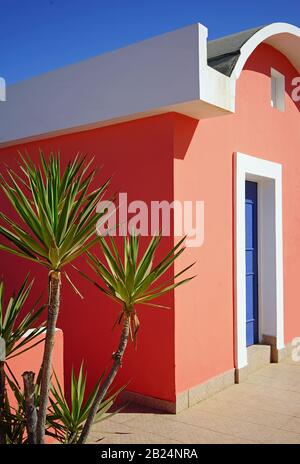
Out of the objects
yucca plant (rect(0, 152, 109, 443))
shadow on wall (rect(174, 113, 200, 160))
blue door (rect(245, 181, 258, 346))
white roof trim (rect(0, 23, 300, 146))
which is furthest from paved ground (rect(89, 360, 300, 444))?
white roof trim (rect(0, 23, 300, 146))

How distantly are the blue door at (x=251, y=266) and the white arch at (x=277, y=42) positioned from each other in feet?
6.56

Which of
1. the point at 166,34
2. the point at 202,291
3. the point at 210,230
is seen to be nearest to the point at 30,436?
the point at 202,291

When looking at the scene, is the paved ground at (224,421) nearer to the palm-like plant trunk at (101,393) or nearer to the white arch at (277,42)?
the palm-like plant trunk at (101,393)

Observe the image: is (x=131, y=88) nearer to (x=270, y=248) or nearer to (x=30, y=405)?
(x=270, y=248)

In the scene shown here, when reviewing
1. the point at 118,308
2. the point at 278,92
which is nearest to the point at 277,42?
the point at 278,92

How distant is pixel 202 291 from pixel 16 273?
3200mm

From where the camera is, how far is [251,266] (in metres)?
7.14

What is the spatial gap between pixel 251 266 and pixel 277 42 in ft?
11.1

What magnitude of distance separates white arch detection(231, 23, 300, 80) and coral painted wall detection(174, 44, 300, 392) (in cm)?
16

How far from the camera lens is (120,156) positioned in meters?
5.91

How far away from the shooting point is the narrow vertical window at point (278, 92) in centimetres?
770

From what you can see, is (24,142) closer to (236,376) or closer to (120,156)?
(120,156)

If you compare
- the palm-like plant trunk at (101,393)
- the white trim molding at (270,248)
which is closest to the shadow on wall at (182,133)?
the white trim molding at (270,248)

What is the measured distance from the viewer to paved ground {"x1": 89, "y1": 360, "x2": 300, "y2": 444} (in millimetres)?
4617
